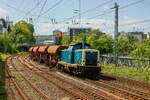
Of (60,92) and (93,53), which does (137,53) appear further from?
(60,92)

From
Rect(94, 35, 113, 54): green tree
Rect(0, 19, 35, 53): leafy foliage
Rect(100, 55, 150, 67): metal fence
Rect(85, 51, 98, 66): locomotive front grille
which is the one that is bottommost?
Rect(100, 55, 150, 67): metal fence

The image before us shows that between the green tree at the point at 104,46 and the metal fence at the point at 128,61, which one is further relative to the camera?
the green tree at the point at 104,46

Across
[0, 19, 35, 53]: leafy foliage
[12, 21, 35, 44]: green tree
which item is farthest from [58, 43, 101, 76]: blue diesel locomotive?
[12, 21, 35, 44]: green tree

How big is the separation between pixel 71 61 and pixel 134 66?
10.0 meters

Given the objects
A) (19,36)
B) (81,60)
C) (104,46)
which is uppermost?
(19,36)

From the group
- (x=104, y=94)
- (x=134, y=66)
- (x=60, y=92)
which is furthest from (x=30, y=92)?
(x=134, y=66)

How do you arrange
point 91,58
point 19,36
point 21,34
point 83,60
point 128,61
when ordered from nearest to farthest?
point 83,60 → point 91,58 → point 128,61 → point 19,36 → point 21,34

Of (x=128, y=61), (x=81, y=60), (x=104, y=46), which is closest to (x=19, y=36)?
(x=104, y=46)

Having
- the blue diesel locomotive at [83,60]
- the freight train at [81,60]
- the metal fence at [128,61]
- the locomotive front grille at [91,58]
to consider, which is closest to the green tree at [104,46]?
the metal fence at [128,61]

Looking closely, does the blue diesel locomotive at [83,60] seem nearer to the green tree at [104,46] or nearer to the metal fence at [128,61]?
the metal fence at [128,61]

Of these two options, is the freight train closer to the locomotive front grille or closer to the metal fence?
the locomotive front grille

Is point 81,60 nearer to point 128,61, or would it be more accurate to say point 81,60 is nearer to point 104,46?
point 128,61

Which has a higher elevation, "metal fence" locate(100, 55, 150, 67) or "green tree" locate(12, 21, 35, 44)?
"green tree" locate(12, 21, 35, 44)

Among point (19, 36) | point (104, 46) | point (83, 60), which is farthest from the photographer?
point (19, 36)
